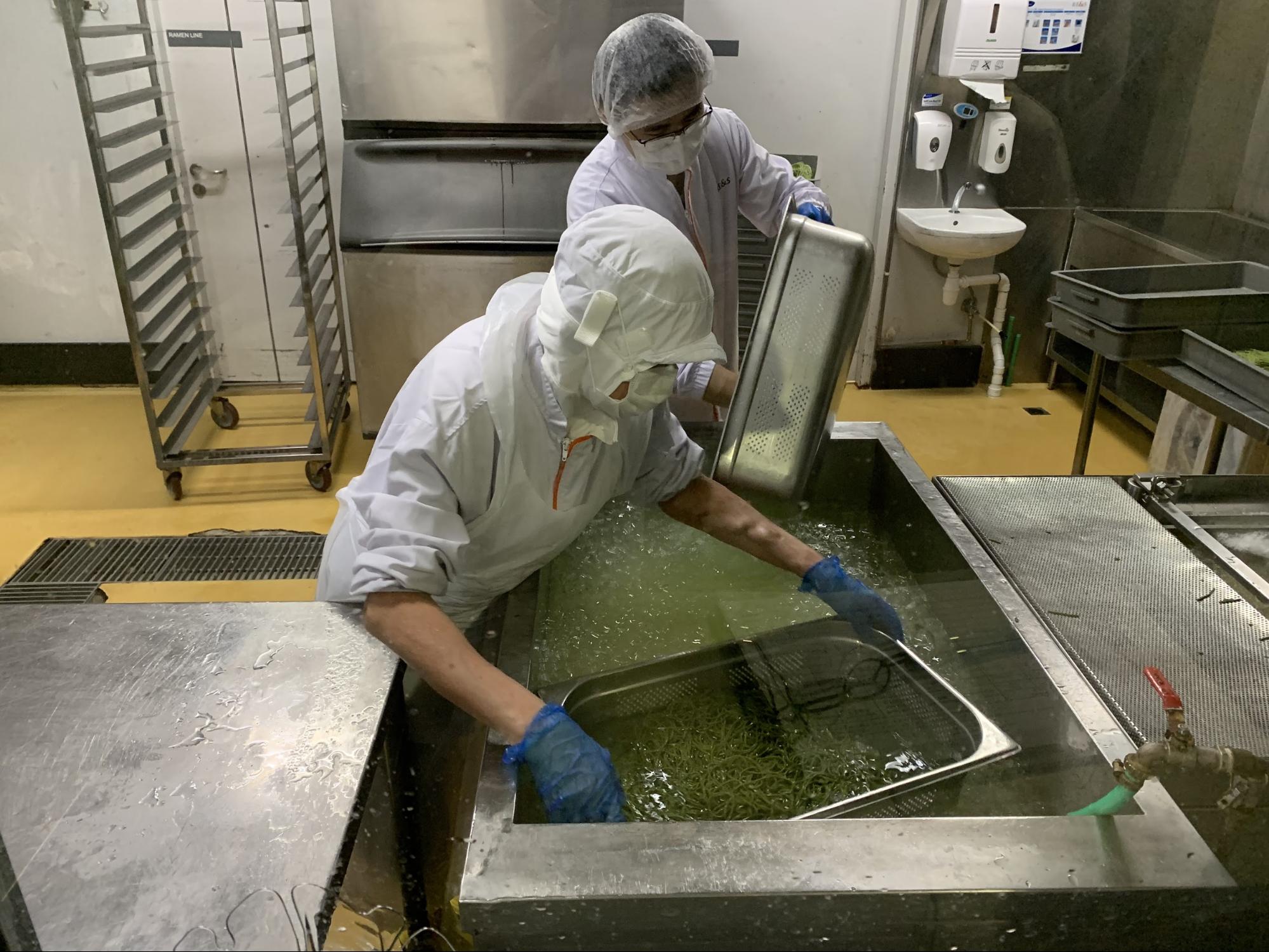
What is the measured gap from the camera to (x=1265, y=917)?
979 millimetres

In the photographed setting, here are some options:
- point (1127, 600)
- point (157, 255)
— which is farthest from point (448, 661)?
point (157, 255)

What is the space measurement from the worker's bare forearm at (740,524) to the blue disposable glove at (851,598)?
42 millimetres

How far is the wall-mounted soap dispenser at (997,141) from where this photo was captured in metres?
3.95

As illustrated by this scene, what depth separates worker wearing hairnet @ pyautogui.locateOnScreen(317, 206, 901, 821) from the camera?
1.13m

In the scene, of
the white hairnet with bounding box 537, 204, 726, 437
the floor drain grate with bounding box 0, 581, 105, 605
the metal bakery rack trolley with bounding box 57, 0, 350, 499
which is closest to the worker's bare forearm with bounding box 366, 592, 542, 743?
the white hairnet with bounding box 537, 204, 726, 437

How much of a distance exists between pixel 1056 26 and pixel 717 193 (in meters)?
2.37

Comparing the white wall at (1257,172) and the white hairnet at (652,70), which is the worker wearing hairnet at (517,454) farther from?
the white wall at (1257,172)

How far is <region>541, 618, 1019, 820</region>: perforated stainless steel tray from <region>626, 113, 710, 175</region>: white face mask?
1.20m

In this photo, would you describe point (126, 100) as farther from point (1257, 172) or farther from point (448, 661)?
point (1257, 172)

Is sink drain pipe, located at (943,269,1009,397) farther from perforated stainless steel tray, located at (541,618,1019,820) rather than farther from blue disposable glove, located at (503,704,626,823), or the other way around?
blue disposable glove, located at (503,704,626,823)

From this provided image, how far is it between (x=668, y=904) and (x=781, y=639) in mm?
639

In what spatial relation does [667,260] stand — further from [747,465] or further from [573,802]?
[573,802]

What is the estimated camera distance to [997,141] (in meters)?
3.97

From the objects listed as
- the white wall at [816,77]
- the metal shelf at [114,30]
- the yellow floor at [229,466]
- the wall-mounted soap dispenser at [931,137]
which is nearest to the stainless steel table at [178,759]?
the yellow floor at [229,466]
